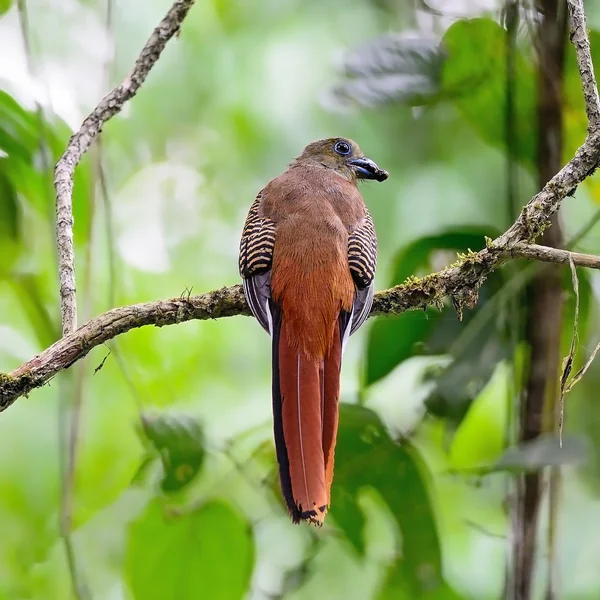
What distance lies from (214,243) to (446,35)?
5.30 feet

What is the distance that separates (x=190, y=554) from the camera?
2365 millimetres

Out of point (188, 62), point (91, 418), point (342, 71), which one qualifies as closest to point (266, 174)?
point (188, 62)

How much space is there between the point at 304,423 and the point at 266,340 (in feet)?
7.10

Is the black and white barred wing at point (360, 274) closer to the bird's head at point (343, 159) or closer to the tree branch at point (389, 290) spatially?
the tree branch at point (389, 290)

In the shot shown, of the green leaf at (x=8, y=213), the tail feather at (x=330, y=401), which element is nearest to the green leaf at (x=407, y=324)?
the tail feather at (x=330, y=401)

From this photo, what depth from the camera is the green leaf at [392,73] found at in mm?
2840

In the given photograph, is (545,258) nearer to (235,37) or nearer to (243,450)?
(243,450)

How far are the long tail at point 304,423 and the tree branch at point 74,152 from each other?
1.71 ft

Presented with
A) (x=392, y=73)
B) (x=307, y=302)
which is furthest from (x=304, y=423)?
(x=392, y=73)

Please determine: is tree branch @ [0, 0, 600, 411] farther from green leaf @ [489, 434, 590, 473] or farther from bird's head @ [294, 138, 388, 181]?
bird's head @ [294, 138, 388, 181]

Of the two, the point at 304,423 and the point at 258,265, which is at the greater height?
the point at 258,265

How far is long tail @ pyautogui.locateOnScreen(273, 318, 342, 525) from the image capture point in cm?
183

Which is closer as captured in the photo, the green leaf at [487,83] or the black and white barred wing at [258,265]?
the black and white barred wing at [258,265]

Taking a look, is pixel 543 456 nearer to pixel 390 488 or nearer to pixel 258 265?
pixel 390 488
